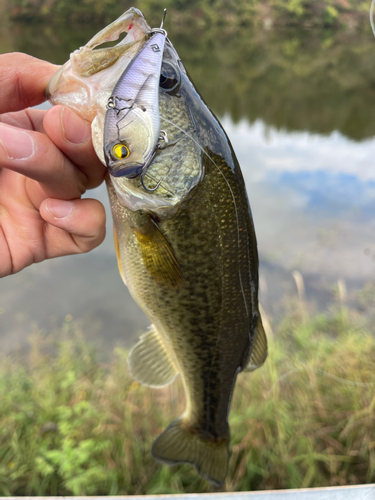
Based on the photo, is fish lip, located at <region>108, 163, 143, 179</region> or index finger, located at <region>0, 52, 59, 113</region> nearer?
fish lip, located at <region>108, 163, 143, 179</region>

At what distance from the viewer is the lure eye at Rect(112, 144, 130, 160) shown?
99 cm

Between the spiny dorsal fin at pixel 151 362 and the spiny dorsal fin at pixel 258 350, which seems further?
the spiny dorsal fin at pixel 151 362

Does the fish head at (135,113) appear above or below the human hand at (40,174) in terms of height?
above

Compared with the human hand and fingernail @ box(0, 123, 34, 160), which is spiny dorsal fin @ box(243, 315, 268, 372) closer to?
the human hand

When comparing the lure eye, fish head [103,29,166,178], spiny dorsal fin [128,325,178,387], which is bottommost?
spiny dorsal fin [128,325,178,387]

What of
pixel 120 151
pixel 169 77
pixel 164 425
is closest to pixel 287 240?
pixel 164 425

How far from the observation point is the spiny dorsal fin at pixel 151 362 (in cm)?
169

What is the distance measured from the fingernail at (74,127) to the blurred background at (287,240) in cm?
269

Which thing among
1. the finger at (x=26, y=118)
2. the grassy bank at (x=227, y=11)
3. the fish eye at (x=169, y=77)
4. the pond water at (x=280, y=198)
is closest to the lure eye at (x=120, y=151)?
the fish eye at (x=169, y=77)

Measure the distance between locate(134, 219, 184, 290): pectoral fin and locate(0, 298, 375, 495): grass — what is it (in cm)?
213

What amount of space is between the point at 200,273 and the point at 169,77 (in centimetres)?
74

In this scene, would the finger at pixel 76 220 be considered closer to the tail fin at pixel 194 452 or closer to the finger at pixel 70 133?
the finger at pixel 70 133

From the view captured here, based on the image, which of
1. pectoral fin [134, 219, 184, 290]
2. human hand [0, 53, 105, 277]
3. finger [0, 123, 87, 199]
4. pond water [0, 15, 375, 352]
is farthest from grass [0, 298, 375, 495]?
finger [0, 123, 87, 199]

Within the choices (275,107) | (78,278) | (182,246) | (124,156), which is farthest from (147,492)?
(275,107)
